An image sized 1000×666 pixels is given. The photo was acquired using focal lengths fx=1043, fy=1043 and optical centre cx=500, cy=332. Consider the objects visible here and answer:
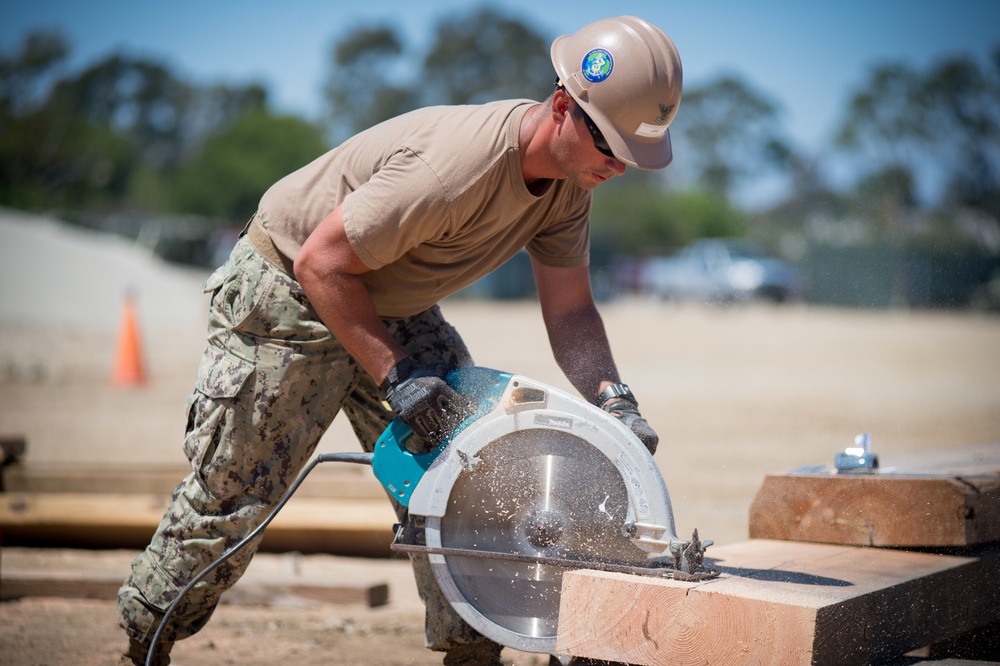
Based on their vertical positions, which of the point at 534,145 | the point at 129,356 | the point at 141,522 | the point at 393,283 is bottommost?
the point at 141,522

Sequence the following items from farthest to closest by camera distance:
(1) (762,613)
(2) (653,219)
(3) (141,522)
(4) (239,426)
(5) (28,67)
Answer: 1. (5) (28,67)
2. (2) (653,219)
3. (3) (141,522)
4. (4) (239,426)
5. (1) (762,613)

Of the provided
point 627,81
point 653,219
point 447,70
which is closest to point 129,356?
point 627,81

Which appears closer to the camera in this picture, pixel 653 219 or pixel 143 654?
pixel 143 654

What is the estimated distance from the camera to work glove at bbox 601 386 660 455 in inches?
99.7

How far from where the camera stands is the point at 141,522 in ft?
14.6

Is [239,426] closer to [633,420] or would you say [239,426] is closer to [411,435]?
[411,435]

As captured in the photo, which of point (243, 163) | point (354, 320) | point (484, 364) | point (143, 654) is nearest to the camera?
point (354, 320)

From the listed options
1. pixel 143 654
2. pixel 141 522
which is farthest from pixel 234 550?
pixel 141 522

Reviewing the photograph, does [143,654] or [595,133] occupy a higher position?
[595,133]

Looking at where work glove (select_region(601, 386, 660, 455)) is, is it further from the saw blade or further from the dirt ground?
the dirt ground

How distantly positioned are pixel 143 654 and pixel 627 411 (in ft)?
4.67

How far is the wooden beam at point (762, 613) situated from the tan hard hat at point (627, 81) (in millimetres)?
953

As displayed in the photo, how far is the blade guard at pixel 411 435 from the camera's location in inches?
95.7

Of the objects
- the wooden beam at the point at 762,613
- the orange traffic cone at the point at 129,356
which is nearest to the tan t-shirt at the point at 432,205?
the wooden beam at the point at 762,613
